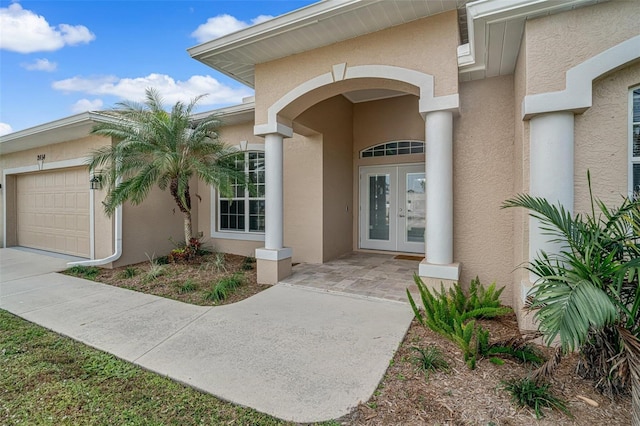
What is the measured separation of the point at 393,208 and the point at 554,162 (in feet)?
17.1

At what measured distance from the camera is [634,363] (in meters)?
1.98

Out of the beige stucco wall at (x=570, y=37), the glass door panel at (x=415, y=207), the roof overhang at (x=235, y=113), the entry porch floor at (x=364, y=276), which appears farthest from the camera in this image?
the glass door panel at (x=415, y=207)

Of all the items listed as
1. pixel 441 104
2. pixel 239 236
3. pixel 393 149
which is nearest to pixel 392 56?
pixel 441 104

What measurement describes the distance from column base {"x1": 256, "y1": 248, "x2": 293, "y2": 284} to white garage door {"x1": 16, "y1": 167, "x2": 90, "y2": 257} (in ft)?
18.9

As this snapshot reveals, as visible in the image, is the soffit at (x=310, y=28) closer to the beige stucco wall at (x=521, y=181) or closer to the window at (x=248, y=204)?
the beige stucco wall at (x=521, y=181)

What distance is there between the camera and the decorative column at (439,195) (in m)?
4.58

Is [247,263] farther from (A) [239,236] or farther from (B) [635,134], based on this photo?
(B) [635,134]

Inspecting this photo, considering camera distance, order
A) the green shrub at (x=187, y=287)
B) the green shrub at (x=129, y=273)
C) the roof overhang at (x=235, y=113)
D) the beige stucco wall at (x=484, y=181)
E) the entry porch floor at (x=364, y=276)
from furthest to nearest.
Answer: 1. the roof overhang at (x=235, y=113)
2. the green shrub at (x=129, y=273)
3. the green shrub at (x=187, y=287)
4. the entry porch floor at (x=364, y=276)
5. the beige stucco wall at (x=484, y=181)

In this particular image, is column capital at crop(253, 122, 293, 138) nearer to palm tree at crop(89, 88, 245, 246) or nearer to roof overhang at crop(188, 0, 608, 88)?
roof overhang at crop(188, 0, 608, 88)

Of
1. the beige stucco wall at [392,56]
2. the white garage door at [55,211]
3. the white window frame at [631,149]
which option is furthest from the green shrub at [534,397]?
the white garage door at [55,211]

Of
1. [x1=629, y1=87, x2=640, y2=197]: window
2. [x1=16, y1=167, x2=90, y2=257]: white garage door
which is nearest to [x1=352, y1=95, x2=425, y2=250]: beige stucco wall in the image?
[x1=629, y1=87, x2=640, y2=197]: window

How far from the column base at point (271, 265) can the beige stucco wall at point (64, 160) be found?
14.3 ft

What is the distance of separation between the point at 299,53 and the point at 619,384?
5.98 metres

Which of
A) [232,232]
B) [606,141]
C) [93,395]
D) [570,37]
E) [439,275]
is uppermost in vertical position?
[570,37]
